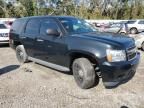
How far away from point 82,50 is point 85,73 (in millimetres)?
558

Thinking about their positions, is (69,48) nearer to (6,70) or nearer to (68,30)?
(68,30)

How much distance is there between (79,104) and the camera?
5.45 metres

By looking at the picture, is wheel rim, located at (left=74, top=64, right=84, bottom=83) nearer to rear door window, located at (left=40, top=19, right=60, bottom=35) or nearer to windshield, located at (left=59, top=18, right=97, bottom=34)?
windshield, located at (left=59, top=18, right=97, bottom=34)

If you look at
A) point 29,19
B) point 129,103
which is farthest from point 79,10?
point 129,103

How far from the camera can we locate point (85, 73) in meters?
6.19

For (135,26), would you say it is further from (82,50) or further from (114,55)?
(114,55)

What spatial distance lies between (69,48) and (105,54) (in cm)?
112

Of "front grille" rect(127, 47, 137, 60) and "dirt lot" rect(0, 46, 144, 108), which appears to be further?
"front grille" rect(127, 47, 137, 60)

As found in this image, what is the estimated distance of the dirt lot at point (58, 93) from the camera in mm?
5469

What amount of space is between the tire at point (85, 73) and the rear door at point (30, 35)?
2080 mm

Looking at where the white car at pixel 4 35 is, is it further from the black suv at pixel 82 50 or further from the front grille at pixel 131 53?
the front grille at pixel 131 53

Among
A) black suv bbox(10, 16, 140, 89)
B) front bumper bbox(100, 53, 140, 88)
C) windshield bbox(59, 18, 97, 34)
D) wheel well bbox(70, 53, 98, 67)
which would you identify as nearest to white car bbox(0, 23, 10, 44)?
black suv bbox(10, 16, 140, 89)

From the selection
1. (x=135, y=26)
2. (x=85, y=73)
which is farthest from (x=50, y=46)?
(x=135, y=26)

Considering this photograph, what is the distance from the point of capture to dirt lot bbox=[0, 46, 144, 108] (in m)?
5.47
